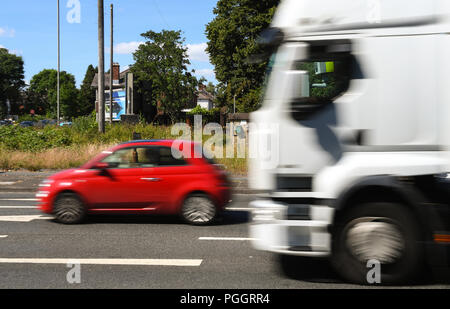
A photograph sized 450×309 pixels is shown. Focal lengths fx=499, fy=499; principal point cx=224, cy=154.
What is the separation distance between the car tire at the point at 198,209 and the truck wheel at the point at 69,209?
187cm

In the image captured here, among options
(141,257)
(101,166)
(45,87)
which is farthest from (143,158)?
(45,87)

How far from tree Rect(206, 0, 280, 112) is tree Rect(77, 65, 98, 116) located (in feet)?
180

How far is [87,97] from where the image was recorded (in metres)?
120

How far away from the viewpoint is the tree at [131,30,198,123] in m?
69.8

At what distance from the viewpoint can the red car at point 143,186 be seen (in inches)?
343

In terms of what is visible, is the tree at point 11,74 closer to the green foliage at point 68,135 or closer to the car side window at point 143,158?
the green foliage at point 68,135

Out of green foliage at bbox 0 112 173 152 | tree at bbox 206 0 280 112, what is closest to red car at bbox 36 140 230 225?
green foliage at bbox 0 112 173 152

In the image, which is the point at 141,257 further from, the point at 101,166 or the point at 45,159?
the point at 45,159

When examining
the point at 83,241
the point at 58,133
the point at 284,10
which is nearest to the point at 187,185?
the point at 83,241

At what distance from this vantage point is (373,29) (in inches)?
212

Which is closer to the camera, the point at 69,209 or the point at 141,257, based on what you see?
the point at 141,257

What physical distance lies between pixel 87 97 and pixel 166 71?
5511cm

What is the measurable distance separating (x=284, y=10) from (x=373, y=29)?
106cm

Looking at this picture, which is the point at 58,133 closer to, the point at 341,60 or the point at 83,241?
the point at 83,241
